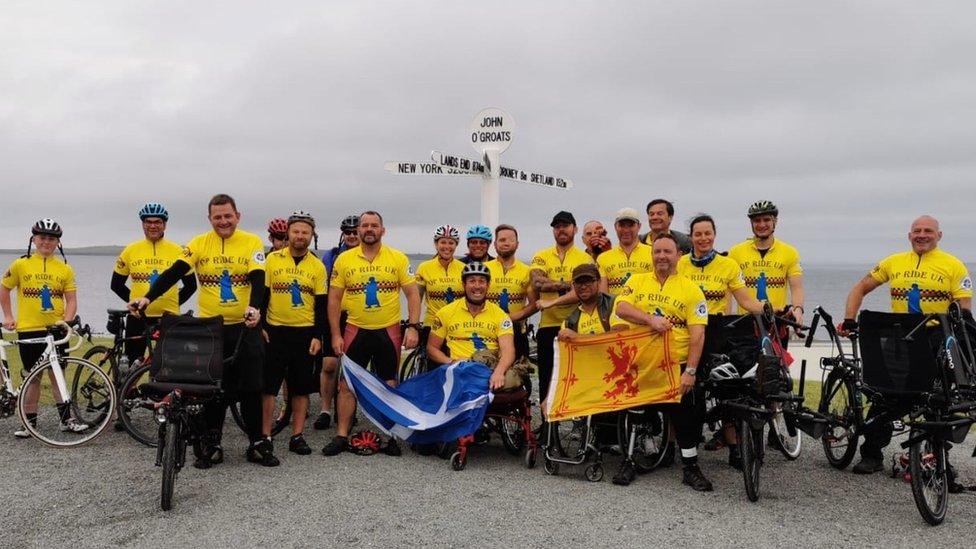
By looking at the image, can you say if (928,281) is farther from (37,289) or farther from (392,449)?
(37,289)

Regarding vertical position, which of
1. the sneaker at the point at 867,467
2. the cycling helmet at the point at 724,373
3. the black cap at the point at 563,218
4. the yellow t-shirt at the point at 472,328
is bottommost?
the sneaker at the point at 867,467

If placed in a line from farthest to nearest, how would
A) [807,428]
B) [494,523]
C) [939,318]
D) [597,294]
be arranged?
[597,294] < [807,428] < [939,318] < [494,523]

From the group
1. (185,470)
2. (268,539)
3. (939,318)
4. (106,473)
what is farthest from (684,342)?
(106,473)

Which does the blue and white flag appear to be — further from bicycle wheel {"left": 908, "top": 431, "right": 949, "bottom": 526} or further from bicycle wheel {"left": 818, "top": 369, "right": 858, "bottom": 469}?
bicycle wheel {"left": 908, "top": 431, "right": 949, "bottom": 526}

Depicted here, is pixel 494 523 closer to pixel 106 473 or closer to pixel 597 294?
pixel 597 294

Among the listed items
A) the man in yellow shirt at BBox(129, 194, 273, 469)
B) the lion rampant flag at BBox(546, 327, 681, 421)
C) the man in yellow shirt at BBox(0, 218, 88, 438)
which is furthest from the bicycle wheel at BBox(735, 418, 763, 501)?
the man in yellow shirt at BBox(0, 218, 88, 438)

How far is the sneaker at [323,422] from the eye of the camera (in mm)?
7324

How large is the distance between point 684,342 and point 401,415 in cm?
249

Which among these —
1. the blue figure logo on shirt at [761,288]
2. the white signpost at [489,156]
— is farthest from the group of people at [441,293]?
the white signpost at [489,156]

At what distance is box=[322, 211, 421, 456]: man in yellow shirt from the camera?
255 inches

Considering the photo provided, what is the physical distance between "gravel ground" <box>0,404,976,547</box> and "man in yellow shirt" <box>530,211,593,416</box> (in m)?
1.10

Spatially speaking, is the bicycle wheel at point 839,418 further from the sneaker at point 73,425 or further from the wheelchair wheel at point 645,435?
the sneaker at point 73,425

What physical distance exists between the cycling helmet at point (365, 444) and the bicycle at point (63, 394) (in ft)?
7.46

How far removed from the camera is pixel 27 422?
6.41m
